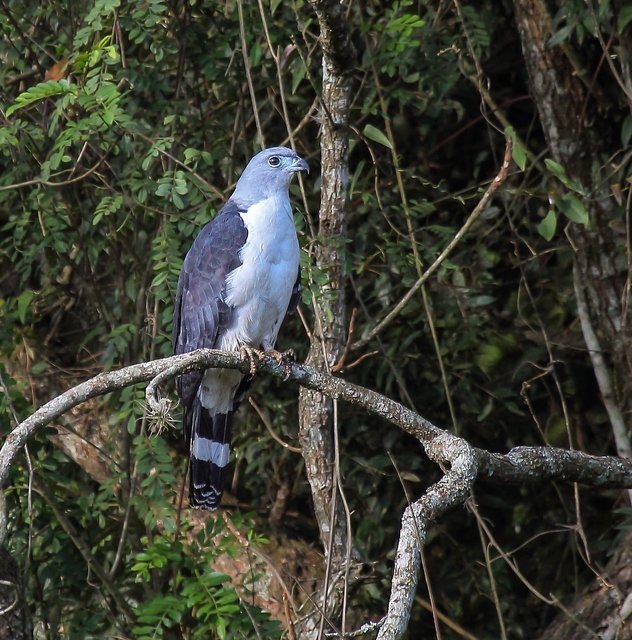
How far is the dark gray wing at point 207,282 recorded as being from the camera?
3820 mm

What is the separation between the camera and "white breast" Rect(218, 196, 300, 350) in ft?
12.4

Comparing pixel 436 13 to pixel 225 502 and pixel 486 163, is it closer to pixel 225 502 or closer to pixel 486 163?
pixel 486 163

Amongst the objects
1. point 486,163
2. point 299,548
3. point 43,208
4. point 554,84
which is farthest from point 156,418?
point 486,163

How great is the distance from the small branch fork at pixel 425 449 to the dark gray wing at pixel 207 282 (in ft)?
1.62

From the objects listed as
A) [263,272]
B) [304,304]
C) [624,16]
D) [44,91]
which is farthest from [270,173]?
[624,16]

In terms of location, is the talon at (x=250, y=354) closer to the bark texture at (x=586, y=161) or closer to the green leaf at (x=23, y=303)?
the green leaf at (x=23, y=303)

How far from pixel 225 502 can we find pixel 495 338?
164cm

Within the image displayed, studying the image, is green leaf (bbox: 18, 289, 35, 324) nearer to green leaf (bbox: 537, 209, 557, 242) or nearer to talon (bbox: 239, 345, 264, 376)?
talon (bbox: 239, 345, 264, 376)

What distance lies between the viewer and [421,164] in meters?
5.05

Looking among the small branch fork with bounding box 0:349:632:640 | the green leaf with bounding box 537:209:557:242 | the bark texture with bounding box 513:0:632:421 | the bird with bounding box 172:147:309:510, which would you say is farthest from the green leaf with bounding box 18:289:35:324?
the bark texture with bounding box 513:0:632:421

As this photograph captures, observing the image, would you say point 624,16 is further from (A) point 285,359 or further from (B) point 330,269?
(A) point 285,359

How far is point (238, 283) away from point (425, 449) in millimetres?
1221

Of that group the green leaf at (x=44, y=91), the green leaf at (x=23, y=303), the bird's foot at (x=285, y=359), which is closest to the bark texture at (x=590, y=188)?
the bird's foot at (x=285, y=359)

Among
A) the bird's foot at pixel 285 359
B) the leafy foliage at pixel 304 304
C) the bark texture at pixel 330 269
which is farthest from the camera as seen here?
the leafy foliage at pixel 304 304
